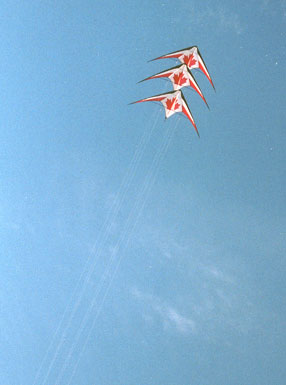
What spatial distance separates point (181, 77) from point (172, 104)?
1.97 meters

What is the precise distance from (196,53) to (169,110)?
13.7ft

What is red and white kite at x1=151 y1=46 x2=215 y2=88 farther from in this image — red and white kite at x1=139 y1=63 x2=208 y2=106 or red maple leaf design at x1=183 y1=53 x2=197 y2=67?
red and white kite at x1=139 y1=63 x2=208 y2=106

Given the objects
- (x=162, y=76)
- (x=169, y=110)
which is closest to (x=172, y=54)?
(x=162, y=76)

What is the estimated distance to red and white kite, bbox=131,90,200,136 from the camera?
3291cm

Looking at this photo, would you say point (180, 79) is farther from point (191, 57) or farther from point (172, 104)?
point (172, 104)

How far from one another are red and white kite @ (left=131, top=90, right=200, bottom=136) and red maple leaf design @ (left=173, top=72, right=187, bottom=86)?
0.67 m

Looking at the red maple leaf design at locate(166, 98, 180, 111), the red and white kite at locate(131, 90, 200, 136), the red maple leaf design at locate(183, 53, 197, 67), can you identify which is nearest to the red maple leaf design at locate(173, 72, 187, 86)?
the red and white kite at locate(131, 90, 200, 136)

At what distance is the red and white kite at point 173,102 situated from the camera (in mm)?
32912

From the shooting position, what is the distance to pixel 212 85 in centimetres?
3197

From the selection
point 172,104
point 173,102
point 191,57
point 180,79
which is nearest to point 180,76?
point 180,79

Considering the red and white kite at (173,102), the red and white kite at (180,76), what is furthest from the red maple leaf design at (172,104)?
the red and white kite at (180,76)

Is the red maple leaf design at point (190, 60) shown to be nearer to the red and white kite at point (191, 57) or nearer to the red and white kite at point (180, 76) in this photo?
the red and white kite at point (191, 57)

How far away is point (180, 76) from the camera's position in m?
32.5

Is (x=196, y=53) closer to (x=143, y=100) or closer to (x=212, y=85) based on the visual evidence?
(x=212, y=85)
